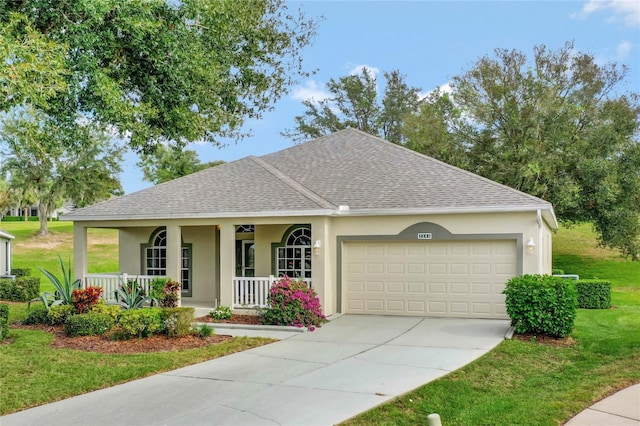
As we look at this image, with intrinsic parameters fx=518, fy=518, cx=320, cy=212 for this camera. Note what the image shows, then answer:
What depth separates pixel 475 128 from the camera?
24469mm

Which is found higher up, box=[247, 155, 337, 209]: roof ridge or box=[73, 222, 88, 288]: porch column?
box=[247, 155, 337, 209]: roof ridge

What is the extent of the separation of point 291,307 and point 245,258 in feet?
13.9

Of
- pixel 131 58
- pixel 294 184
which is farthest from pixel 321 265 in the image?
pixel 131 58

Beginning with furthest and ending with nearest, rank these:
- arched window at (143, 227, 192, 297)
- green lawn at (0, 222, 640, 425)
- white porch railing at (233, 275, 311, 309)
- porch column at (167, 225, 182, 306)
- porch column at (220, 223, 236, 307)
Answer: arched window at (143, 227, 192, 297)
porch column at (167, 225, 182, 306)
porch column at (220, 223, 236, 307)
white porch railing at (233, 275, 311, 309)
green lawn at (0, 222, 640, 425)

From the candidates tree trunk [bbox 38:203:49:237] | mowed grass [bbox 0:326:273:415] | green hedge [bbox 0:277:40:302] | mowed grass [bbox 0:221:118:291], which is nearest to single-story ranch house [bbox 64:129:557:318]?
mowed grass [bbox 0:326:273:415]

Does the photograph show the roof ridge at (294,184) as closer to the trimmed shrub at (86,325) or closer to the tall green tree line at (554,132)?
the trimmed shrub at (86,325)

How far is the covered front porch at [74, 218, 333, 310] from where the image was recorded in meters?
13.4

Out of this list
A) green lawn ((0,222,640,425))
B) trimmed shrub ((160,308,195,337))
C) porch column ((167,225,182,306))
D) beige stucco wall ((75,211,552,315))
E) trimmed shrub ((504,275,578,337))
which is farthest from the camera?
porch column ((167,225,182,306))

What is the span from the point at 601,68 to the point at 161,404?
84.3ft

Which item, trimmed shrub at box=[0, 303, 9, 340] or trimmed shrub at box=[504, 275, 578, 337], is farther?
trimmed shrub at box=[0, 303, 9, 340]

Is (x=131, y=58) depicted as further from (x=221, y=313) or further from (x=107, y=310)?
(x=221, y=313)

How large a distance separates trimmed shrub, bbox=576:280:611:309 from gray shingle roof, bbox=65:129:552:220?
14.5 feet

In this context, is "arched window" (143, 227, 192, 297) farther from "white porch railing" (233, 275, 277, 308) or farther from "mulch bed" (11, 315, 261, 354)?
"mulch bed" (11, 315, 261, 354)

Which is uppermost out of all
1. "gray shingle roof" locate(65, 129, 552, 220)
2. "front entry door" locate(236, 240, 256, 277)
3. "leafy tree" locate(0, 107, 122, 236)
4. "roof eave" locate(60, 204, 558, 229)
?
"leafy tree" locate(0, 107, 122, 236)
